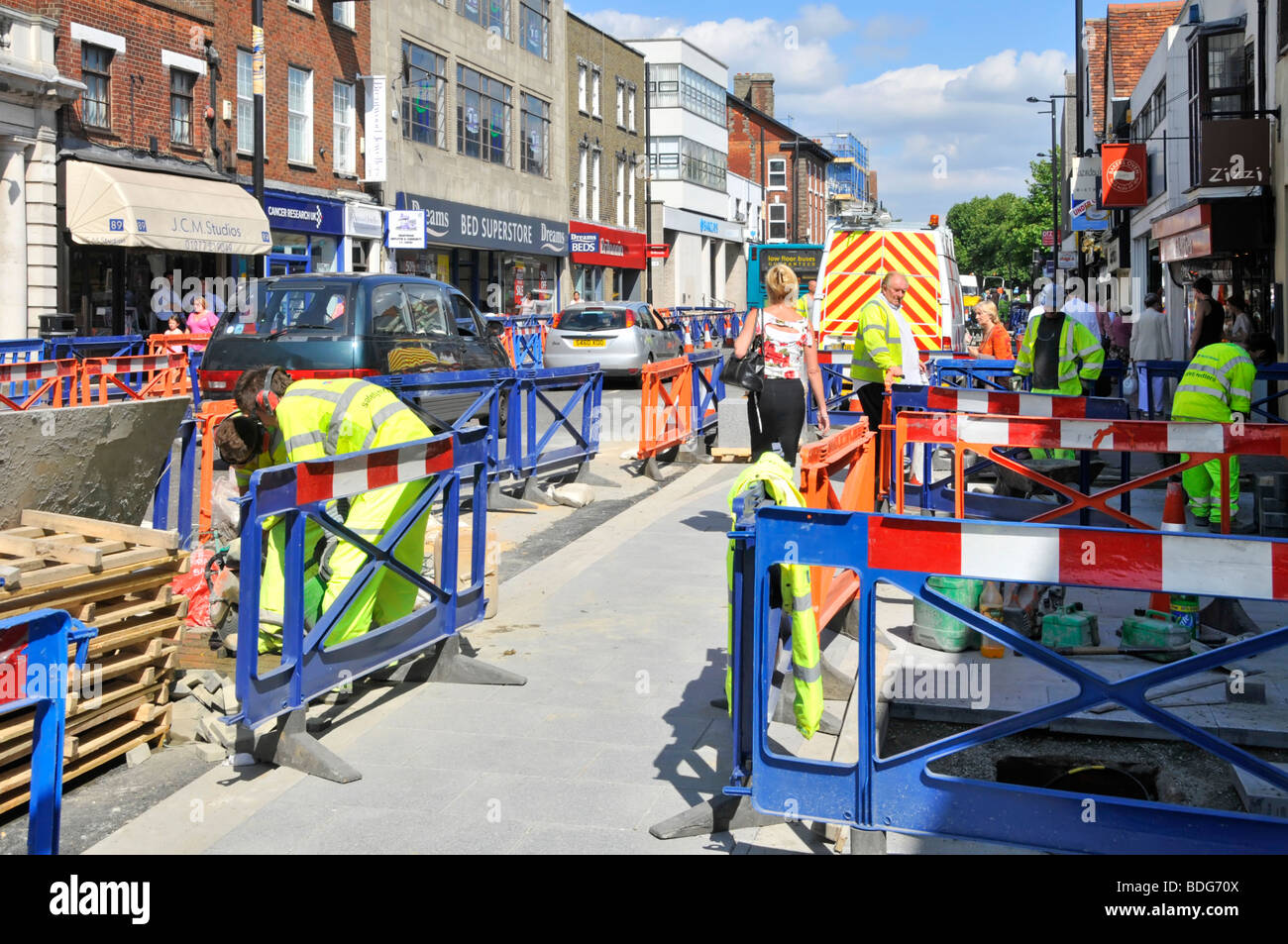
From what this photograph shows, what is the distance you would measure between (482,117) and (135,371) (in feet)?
83.2

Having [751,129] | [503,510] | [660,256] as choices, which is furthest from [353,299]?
[751,129]

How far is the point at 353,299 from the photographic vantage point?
12.9 metres

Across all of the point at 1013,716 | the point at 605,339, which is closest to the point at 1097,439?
the point at 1013,716

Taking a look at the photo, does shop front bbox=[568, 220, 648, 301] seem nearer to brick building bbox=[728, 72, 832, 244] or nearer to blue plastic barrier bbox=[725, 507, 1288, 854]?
brick building bbox=[728, 72, 832, 244]

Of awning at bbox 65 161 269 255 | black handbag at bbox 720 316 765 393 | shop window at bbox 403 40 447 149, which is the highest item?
shop window at bbox 403 40 447 149

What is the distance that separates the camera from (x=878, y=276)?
54.5ft

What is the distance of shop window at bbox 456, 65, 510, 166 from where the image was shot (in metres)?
38.3

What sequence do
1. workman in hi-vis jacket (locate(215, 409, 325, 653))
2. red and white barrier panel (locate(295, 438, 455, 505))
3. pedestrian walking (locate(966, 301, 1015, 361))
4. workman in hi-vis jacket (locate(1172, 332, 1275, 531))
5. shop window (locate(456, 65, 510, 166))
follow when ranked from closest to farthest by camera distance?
red and white barrier panel (locate(295, 438, 455, 505)) → workman in hi-vis jacket (locate(215, 409, 325, 653)) → workman in hi-vis jacket (locate(1172, 332, 1275, 531)) → pedestrian walking (locate(966, 301, 1015, 361)) → shop window (locate(456, 65, 510, 166))

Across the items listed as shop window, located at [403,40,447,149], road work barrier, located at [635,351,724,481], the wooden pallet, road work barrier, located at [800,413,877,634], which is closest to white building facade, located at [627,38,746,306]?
shop window, located at [403,40,447,149]

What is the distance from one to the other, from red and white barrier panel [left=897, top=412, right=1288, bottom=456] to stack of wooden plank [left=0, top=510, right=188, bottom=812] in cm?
418

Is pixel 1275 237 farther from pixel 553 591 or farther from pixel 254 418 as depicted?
pixel 254 418

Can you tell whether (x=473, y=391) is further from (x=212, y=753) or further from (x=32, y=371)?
(x=212, y=753)
